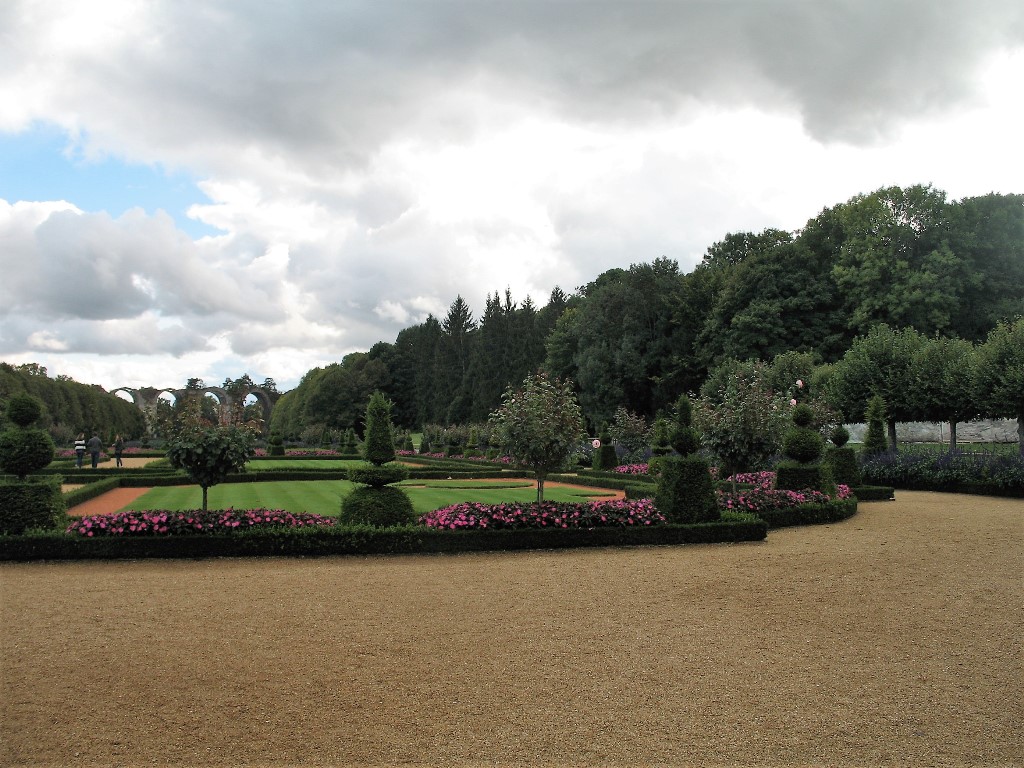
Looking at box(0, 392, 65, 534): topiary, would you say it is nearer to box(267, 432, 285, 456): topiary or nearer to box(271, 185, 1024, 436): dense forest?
box(267, 432, 285, 456): topiary

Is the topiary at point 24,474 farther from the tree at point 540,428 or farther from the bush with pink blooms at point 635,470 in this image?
the bush with pink blooms at point 635,470

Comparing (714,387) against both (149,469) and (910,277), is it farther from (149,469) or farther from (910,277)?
(149,469)

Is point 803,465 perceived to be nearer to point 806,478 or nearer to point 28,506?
point 806,478

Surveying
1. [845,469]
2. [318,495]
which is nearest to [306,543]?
[318,495]

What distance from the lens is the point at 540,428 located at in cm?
1298

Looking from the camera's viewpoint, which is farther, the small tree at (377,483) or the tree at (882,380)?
the tree at (882,380)

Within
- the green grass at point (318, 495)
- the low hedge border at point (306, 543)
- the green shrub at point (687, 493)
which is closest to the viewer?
the low hedge border at point (306, 543)

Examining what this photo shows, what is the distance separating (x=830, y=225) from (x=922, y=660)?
148 feet

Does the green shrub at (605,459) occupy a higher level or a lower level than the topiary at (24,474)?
lower

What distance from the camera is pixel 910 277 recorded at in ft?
129

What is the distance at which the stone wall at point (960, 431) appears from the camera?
34438 millimetres

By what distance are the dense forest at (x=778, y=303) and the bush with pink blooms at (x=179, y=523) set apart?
32.8 m

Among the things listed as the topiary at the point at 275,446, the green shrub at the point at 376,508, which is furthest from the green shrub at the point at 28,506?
the topiary at the point at 275,446

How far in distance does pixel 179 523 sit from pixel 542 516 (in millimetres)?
5485
